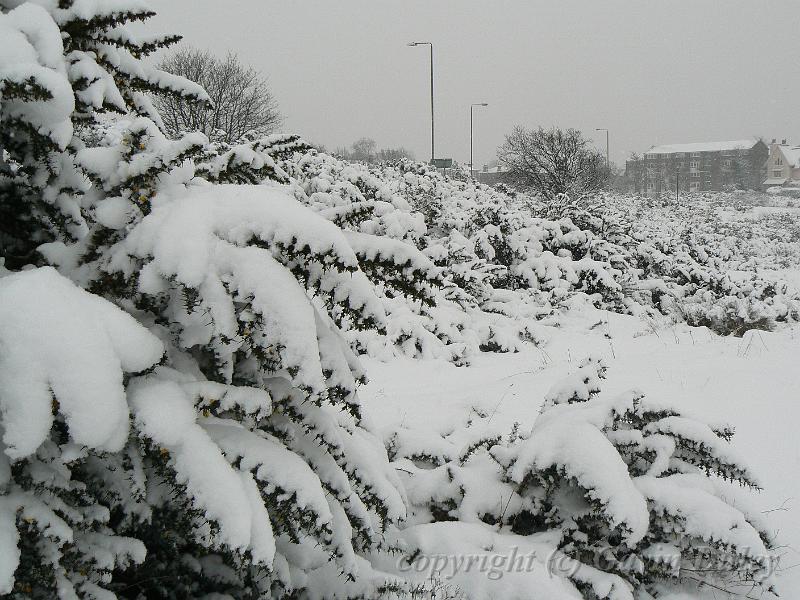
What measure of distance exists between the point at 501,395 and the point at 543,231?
8381 millimetres

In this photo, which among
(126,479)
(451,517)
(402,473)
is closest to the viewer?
(126,479)

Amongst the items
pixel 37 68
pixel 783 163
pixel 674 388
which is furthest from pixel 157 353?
pixel 783 163

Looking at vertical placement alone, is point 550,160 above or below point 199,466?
above

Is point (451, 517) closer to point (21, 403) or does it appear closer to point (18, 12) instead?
point (21, 403)

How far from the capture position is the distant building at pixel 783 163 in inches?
3246

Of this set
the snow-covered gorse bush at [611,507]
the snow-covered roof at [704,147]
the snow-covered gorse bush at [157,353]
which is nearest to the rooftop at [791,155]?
the snow-covered roof at [704,147]

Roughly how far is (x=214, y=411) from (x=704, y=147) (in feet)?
339

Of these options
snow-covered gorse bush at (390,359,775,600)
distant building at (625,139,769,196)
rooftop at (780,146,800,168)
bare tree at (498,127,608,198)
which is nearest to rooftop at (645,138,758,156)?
distant building at (625,139,769,196)

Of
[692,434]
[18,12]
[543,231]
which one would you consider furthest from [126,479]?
[543,231]

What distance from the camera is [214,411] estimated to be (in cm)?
159

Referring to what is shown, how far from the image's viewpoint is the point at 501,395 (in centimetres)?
489

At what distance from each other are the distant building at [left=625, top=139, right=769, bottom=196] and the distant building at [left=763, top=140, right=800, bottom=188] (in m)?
1.23

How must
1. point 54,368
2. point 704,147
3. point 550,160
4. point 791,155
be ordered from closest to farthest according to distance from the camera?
point 54,368 < point 550,160 < point 791,155 < point 704,147

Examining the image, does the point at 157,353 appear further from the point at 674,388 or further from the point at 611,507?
the point at 674,388
